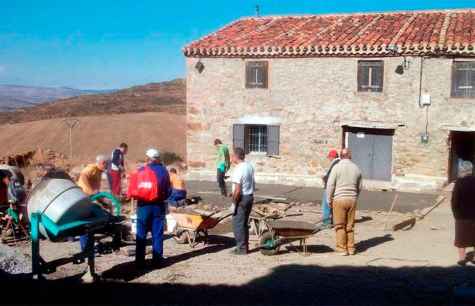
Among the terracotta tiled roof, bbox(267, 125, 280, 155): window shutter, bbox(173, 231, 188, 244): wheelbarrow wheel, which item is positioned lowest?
bbox(173, 231, 188, 244): wheelbarrow wheel

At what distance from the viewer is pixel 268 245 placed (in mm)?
9836

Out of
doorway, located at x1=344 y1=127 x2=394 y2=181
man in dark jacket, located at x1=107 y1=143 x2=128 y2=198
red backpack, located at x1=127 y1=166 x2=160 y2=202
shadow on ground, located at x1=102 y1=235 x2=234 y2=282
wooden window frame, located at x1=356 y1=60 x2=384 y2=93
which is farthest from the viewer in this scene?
doorway, located at x1=344 y1=127 x2=394 y2=181

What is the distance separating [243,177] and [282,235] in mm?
1139

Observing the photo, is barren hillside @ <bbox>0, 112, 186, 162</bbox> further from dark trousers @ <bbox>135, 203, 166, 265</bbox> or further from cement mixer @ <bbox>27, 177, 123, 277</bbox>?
cement mixer @ <bbox>27, 177, 123, 277</bbox>

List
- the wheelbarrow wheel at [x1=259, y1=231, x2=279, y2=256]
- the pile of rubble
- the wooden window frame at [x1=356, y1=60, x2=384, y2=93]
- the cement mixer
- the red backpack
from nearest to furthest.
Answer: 1. the cement mixer
2. the red backpack
3. the pile of rubble
4. the wheelbarrow wheel at [x1=259, y1=231, x2=279, y2=256]
5. the wooden window frame at [x1=356, y1=60, x2=384, y2=93]

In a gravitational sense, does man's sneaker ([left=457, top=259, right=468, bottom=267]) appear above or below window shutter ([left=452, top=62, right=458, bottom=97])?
below

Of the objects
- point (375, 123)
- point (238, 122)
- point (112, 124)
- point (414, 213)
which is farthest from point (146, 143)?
point (414, 213)

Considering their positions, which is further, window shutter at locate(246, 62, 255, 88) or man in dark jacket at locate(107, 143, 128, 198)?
window shutter at locate(246, 62, 255, 88)

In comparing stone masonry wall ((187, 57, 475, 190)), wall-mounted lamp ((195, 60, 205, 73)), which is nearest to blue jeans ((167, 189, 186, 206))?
stone masonry wall ((187, 57, 475, 190))

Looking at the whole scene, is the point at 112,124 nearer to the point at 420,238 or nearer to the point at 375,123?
the point at 375,123

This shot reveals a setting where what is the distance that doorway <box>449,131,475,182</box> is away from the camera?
1912 centimetres

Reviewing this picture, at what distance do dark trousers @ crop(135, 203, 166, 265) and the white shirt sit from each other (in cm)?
125

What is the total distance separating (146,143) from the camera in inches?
1403

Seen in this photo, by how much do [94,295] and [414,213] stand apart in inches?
374
